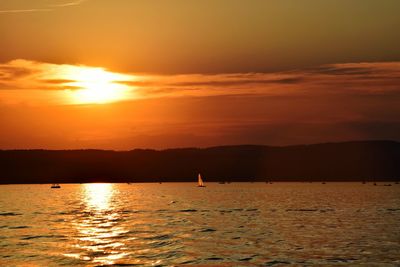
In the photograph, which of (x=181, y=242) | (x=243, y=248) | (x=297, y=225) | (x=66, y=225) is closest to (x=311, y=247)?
(x=243, y=248)

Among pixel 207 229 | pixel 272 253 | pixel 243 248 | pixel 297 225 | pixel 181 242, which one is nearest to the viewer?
pixel 272 253

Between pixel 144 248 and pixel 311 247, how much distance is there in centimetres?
1795

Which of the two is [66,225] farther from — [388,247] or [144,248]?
[388,247]

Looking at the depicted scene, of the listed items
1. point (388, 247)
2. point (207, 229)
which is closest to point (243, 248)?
point (388, 247)

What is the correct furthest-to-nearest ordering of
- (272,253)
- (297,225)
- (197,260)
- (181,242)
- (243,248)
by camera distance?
(297,225) → (181,242) → (243,248) → (272,253) → (197,260)

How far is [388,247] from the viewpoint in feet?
223

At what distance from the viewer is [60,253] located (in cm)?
6425

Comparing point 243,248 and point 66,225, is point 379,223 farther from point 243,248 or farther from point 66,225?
point 66,225

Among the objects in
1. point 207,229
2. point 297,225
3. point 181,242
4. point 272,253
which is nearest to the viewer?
point 272,253

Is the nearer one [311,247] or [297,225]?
[311,247]

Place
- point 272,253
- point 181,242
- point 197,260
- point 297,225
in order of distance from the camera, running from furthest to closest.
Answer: point 297,225, point 181,242, point 272,253, point 197,260

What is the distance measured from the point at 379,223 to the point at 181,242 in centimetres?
4350

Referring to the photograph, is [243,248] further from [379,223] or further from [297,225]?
[379,223]

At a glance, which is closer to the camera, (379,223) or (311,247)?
(311,247)
